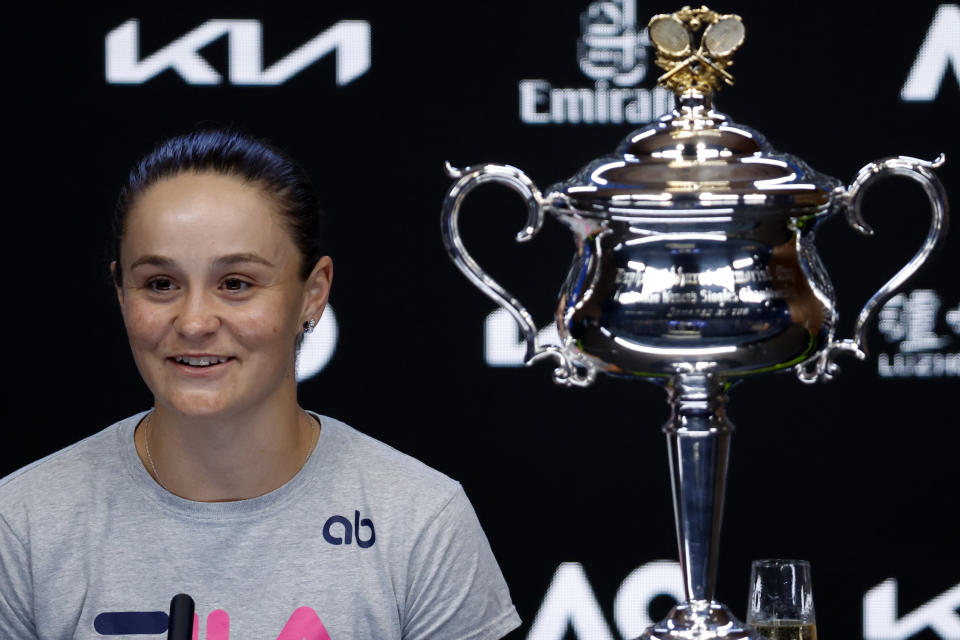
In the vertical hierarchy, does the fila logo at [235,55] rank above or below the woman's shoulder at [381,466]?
above

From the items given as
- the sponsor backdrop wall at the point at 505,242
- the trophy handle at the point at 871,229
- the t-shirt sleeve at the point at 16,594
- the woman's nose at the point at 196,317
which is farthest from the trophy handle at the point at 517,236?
the sponsor backdrop wall at the point at 505,242

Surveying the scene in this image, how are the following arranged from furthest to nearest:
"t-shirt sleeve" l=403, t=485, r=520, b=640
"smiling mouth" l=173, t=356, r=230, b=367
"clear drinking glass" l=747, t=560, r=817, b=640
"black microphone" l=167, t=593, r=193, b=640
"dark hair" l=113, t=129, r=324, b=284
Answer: "t-shirt sleeve" l=403, t=485, r=520, b=640 < "dark hair" l=113, t=129, r=324, b=284 < "smiling mouth" l=173, t=356, r=230, b=367 < "clear drinking glass" l=747, t=560, r=817, b=640 < "black microphone" l=167, t=593, r=193, b=640

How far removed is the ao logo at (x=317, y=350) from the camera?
2.34m

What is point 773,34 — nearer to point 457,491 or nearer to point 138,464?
point 457,491

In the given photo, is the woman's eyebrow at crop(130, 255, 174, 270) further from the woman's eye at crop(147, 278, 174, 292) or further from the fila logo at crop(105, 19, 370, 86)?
the fila logo at crop(105, 19, 370, 86)

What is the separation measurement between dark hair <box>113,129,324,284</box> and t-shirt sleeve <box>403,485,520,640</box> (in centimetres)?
30

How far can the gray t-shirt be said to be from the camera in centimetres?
131

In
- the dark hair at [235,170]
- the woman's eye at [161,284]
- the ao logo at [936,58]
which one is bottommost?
the woman's eye at [161,284]

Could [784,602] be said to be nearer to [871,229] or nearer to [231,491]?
[871,229]

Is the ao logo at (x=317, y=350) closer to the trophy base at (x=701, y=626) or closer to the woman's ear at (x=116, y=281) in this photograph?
the woman's ear at (x=116, y=281)

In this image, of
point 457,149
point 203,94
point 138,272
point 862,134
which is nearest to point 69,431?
point 203,94

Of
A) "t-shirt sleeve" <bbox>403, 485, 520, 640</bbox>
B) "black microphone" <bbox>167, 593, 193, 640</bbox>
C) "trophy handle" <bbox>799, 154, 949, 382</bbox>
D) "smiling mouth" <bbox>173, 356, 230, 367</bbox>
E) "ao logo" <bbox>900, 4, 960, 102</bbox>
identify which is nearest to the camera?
"black microphone" <bbox>167, 593, 193, 640</bbox>

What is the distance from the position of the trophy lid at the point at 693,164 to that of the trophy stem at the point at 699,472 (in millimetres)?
129

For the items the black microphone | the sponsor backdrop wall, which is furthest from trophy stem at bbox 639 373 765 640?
the sponsor backdrop wall
